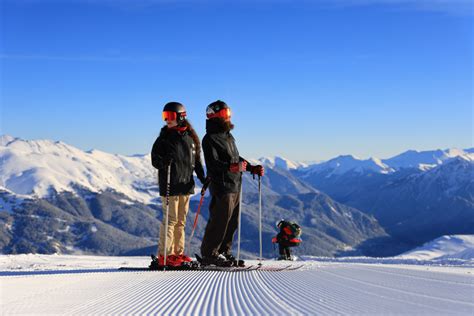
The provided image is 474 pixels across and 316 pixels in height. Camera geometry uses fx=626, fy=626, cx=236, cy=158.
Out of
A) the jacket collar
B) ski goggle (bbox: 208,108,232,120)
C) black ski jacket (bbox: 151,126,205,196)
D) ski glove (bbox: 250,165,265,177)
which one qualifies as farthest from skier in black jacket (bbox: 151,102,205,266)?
A: ski glove (bbox: 250,165,265,177)

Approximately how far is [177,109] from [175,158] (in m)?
0.94

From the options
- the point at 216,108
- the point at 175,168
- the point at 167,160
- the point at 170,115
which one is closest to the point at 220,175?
the point at 175,168

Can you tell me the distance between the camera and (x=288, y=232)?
19.4m

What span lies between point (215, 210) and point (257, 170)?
1.13 m

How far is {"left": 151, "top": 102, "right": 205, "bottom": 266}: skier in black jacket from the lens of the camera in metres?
11.8

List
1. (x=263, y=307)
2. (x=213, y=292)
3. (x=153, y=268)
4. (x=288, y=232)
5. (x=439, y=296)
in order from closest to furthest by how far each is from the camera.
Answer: (x=263, y=307) → (x=439, y=296) → (x=213, y=292) → (x=153, y=268) → (x=288, y=232)

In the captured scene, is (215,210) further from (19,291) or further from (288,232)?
(288,232)

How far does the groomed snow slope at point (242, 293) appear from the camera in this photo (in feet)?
21.6

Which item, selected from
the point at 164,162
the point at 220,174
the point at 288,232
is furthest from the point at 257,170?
the point at 288,232

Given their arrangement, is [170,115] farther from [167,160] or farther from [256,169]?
[256,169]

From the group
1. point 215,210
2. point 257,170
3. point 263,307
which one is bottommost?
point 263,307

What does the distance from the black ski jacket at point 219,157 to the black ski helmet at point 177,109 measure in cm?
54

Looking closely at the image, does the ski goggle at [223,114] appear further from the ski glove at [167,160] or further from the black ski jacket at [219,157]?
the ski glove at [167,160]

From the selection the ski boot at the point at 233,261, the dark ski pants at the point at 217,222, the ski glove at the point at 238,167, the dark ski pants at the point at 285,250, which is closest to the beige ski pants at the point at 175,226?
the dark ski pants at the point at 217,222
